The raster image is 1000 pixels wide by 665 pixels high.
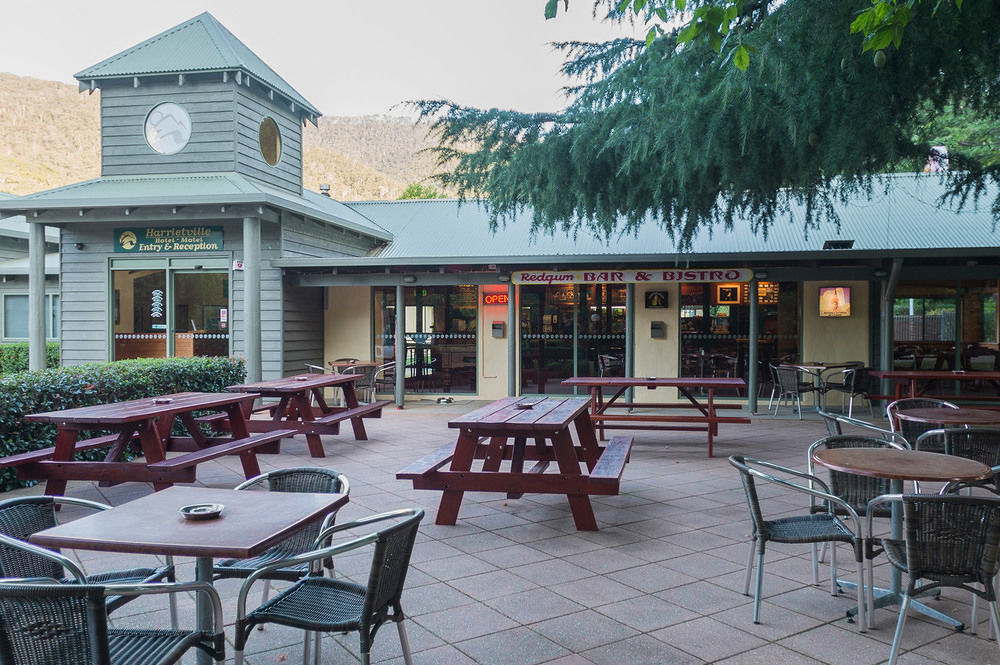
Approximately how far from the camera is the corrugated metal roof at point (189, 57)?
509 inches

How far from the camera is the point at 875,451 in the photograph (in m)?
3.98

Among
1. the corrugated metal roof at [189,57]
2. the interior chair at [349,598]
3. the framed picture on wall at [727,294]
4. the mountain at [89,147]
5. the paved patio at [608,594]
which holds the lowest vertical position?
the paved patio at [608,594]

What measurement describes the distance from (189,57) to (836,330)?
12326mm

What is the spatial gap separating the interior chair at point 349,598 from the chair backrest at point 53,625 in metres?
0.55

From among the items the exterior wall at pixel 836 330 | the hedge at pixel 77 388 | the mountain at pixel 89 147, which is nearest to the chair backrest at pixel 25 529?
the hedge at pixel 77 388

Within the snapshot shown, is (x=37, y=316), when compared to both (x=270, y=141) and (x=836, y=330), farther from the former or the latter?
(x=836, y=330)

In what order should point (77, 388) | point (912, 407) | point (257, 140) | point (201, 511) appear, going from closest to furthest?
point (201, 511), point (912, 407), point (77, 388), point (257, 140)

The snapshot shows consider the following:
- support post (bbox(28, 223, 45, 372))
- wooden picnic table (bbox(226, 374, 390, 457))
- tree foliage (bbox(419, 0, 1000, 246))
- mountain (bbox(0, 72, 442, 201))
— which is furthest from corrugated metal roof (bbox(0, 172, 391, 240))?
mountain (bbox(0, 72, 442, 201))

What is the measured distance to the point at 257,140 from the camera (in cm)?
1368

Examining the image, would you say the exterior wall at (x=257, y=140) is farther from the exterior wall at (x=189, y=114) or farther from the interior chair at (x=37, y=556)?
the interior chair at (x=37, y=556)

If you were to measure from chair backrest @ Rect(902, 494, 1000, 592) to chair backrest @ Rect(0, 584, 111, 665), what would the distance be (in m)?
2.93

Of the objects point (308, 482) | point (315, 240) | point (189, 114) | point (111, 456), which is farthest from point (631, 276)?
point (308, 482)

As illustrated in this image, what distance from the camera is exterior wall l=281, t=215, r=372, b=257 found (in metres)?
12.9

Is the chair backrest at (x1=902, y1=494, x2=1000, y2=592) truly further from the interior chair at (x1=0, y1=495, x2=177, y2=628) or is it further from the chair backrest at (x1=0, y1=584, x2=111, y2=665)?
the interior chair at (x1=0, y1=495, x2=177, y2=628)
